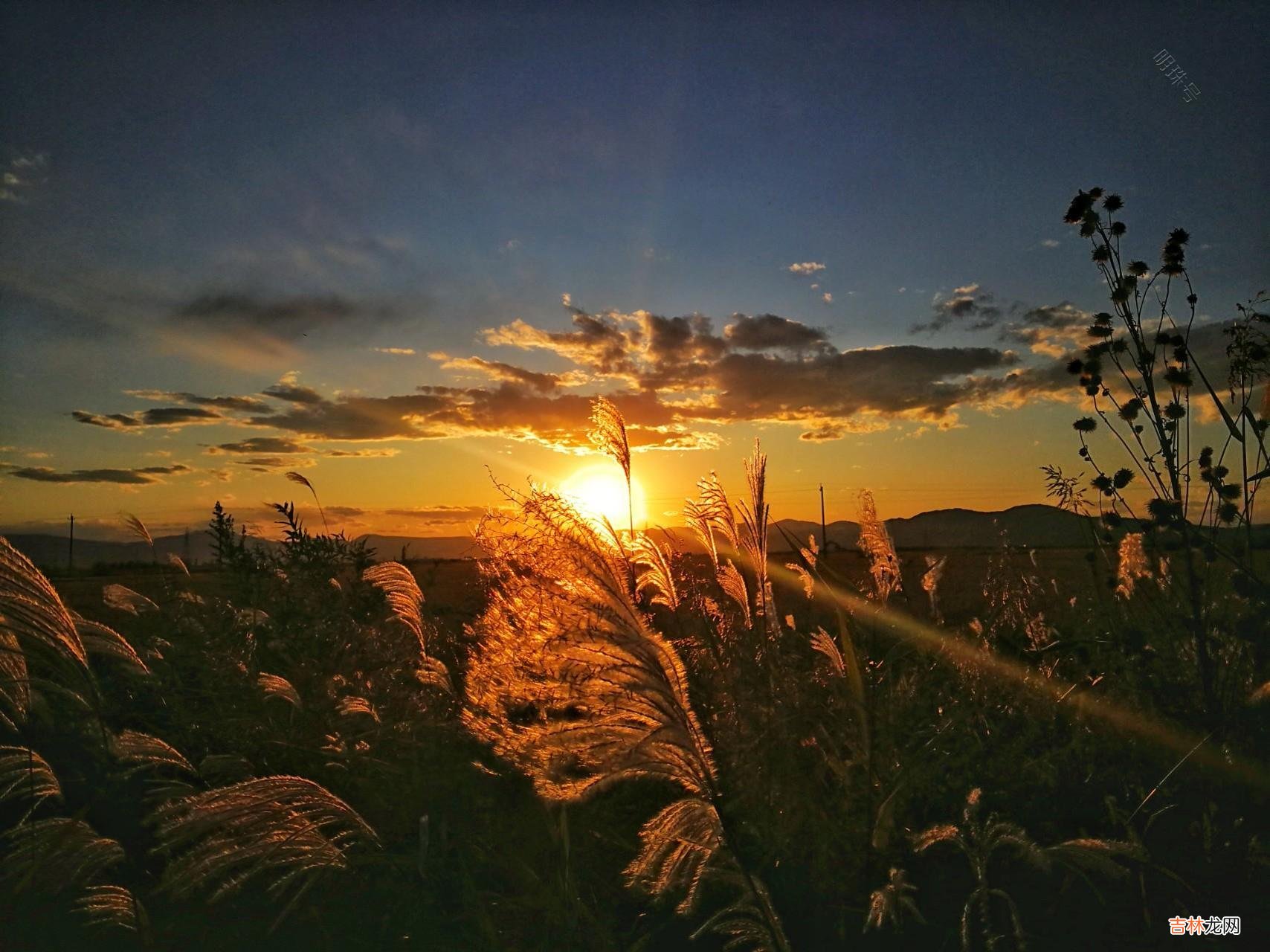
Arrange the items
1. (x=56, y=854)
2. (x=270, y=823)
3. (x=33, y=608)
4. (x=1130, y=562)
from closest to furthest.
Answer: (x=270, y=823) < (x=33, y=608) < (x=56, y=854) < (x=1130, y=562)

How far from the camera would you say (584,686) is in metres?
2.20

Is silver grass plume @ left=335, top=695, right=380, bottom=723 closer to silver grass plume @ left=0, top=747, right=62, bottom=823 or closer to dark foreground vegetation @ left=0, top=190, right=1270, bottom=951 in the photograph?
dark foreground vegetation @ left=0, top=190, right=1270, bottom=951

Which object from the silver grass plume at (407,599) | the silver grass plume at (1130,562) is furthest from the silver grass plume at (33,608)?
the silver grass plume at (1130,562)

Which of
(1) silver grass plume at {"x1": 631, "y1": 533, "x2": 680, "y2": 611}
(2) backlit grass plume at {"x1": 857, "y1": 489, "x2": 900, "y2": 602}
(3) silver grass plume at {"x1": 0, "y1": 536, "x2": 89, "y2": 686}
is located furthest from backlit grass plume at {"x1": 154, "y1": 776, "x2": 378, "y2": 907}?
(2) backlit grass plume at {"x1": 857, "y1": 489, "x2": 900, "y2": 602}

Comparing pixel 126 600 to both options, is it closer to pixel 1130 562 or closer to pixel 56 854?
pixel 56 854

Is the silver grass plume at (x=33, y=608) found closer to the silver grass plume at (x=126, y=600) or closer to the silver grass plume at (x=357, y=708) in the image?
the silver grass plume at (x=357, y=708)

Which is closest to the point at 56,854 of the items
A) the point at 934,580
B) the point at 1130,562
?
the point at 934,580

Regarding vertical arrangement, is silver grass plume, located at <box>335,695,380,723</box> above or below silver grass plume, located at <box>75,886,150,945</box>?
above

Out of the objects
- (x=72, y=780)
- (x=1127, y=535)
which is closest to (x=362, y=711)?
(x=72, y=780)

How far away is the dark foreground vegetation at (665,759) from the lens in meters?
2.33

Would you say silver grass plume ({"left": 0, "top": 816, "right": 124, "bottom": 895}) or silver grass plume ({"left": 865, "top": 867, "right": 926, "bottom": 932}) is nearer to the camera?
silver grass plume ({"left": 865, "top": 867, "right": 926, "bottom": 932})

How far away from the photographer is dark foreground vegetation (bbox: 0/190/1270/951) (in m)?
2.33

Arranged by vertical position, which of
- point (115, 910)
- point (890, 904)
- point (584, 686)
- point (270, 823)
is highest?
point (584, 686)

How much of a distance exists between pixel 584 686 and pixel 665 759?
0.87ft
